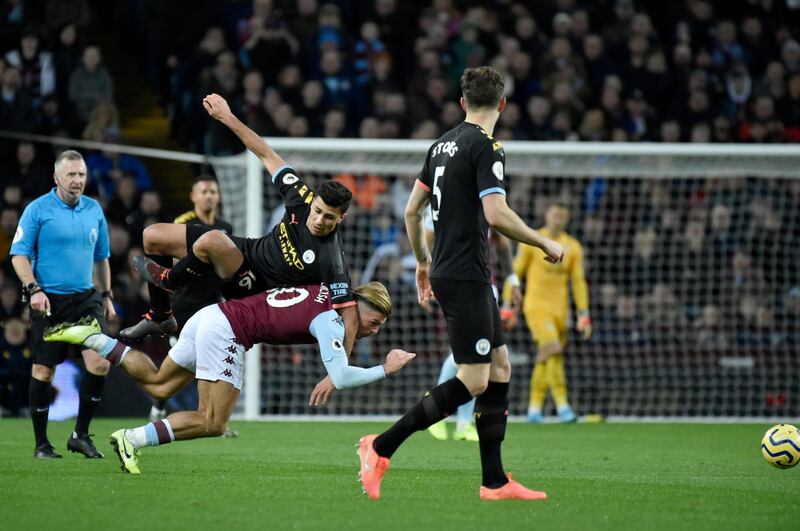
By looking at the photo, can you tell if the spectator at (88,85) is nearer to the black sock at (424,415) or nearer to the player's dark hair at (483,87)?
the player's dark hair at (483,87)

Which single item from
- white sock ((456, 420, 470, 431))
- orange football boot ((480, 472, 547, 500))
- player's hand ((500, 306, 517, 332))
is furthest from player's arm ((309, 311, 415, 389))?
player's hand ((500, 306, 517, 332))

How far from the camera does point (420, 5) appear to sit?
1831 cm

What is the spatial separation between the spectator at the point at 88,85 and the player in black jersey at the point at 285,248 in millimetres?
7688

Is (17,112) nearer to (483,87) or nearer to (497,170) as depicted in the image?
(483,87)

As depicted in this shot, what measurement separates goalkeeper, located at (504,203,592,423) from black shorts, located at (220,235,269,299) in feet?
18.3

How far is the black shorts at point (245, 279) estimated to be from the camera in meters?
7.73

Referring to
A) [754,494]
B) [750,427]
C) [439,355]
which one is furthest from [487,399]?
[439,355]

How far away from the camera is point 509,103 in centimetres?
1631

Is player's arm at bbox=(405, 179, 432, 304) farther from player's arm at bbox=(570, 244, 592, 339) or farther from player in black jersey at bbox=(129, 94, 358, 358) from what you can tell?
player's arm at bbox=(570, 244, 592, 339)

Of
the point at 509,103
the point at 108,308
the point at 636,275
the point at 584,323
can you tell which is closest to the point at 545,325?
the point at 584,323

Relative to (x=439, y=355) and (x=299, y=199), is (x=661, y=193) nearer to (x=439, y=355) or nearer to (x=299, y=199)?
(x=439, y=355)

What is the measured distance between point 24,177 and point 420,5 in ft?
22.2

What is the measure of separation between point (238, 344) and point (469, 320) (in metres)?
1.61

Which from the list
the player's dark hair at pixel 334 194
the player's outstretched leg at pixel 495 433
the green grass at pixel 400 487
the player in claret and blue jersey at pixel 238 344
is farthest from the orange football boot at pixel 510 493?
the player's dark hair at pixel 334 194
